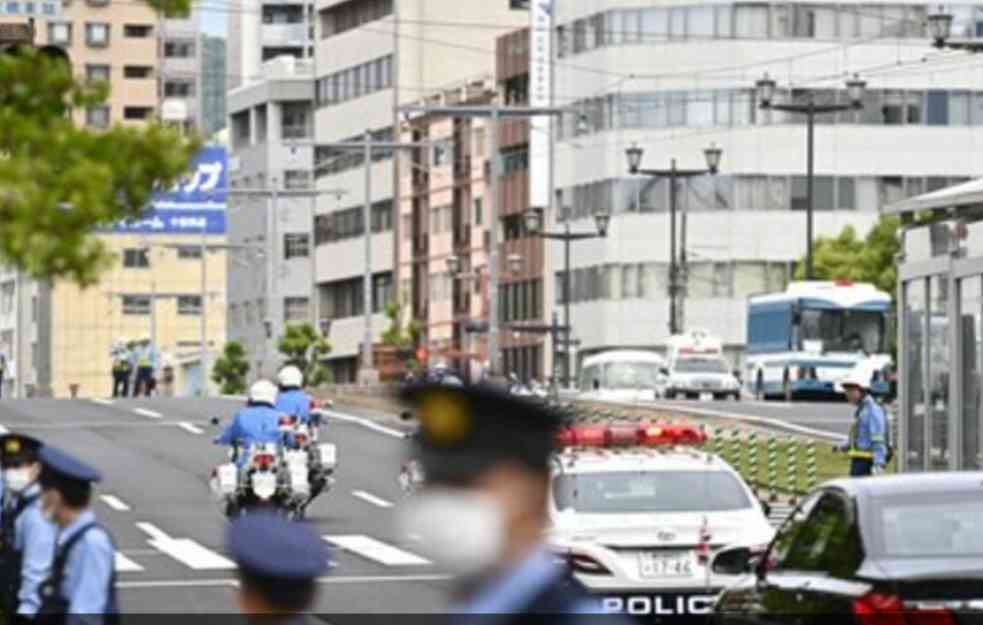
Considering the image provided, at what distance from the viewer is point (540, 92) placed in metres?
127

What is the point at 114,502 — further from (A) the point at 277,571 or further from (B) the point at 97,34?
(B) the point at 97,34

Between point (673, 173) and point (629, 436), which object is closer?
point (629, 436)

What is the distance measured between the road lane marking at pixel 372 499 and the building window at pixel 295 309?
413 ft

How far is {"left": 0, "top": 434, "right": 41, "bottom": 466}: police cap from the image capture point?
19.5m

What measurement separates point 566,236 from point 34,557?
85375mm

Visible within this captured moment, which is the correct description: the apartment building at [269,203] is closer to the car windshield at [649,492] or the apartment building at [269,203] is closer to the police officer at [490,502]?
the car windshield at [649,492]

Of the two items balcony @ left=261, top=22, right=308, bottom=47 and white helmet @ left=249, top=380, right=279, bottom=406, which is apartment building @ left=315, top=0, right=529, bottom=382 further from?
white helmet @ left=249, top=380, right=279, bottom=406

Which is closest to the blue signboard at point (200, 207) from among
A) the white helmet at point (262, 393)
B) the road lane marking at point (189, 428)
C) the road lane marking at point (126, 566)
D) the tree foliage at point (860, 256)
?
the road lane marking at point (189, 428)

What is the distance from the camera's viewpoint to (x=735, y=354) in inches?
4936

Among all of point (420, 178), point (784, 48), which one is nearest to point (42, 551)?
point (784, 48)

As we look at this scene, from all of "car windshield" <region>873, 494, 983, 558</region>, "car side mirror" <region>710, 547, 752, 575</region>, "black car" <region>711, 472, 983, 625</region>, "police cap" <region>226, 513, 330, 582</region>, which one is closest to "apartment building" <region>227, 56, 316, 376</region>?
"car side mirror" <region>710, 547, 752, 575</region>

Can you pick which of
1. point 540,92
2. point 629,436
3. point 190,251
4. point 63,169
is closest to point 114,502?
point 629,436

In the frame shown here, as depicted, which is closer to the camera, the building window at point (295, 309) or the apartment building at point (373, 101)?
the apartment building at point (373, 101)

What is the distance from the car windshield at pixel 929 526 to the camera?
16.5 metres
